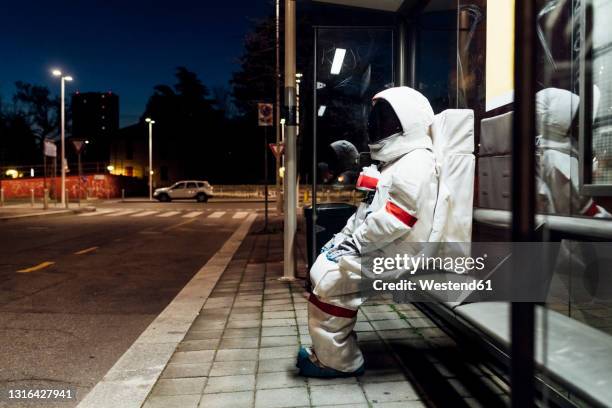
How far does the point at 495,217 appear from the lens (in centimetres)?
424

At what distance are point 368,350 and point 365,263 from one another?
1.24 meters

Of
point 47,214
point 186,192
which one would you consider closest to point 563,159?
point 47,214

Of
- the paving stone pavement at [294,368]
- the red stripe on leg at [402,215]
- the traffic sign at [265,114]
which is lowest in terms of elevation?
the paving stone pavement at [294,368]

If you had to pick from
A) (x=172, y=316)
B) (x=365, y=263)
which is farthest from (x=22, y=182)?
(x=365, y=263)

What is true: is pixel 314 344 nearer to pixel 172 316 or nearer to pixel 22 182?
pixel 172 316

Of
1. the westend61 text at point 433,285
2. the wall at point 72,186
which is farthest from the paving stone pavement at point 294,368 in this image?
the wall at point 72,186

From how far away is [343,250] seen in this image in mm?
3291

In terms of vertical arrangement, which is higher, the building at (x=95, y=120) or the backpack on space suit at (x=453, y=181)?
the building at (x=95, y=120)

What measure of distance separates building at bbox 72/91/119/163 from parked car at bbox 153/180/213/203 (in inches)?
1520

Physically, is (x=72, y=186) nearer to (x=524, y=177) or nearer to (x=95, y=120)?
(x=95, y=120)

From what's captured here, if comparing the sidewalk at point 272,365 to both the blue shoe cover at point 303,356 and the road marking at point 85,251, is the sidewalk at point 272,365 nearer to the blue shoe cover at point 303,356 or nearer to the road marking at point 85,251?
the blue shoe cover at point 303,356

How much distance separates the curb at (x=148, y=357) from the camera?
129 inches

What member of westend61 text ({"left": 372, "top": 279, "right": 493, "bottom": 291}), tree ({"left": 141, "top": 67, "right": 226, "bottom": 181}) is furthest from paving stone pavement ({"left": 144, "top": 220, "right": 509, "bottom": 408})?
tree ({"left": 141, "top": 67, "right": 226, "bottom": 181})

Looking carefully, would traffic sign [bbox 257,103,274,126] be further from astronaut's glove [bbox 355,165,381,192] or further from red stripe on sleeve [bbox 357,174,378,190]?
red stripe on sleeve [bbox 357,174,378,190]
